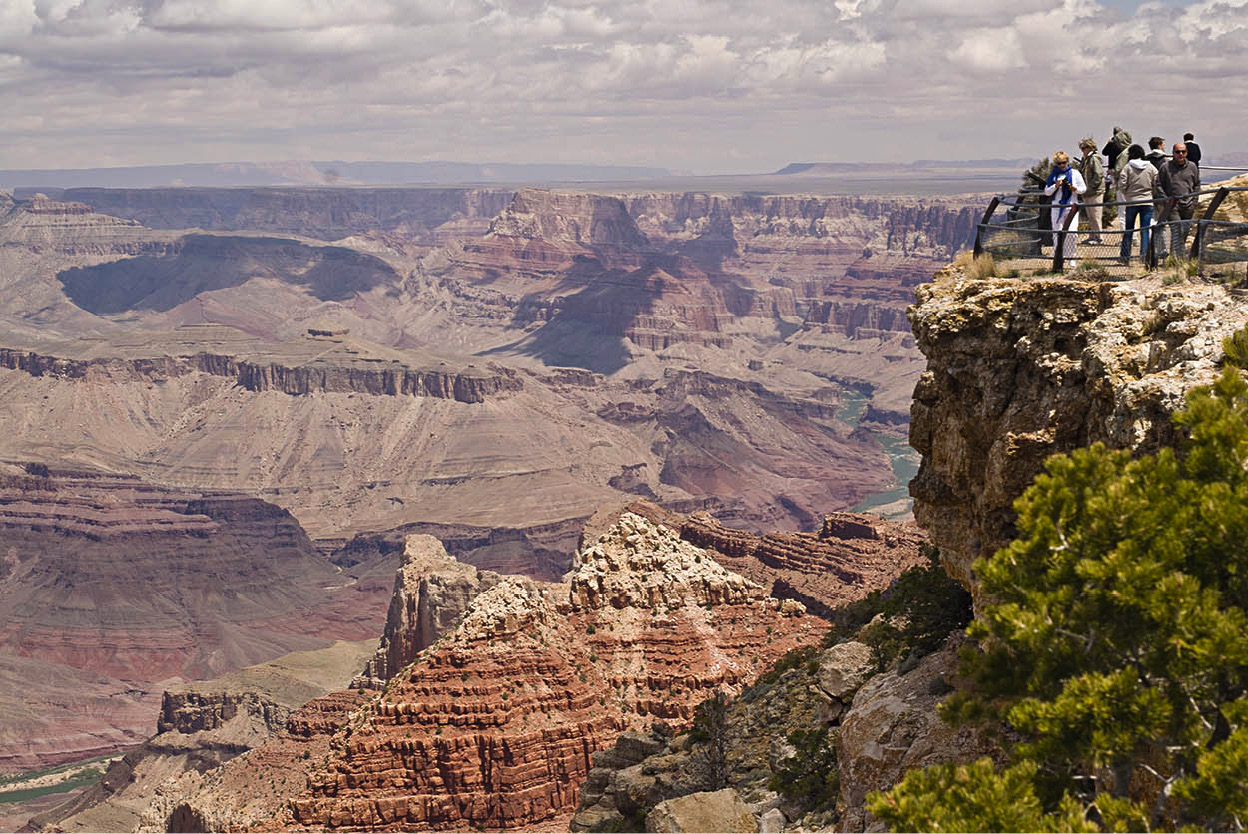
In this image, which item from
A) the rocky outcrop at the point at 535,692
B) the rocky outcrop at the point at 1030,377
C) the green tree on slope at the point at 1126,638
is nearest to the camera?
the green tree on slope at the point at 1126,638

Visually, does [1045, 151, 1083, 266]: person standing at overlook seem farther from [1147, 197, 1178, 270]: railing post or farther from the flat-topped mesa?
the flat-topped mesa

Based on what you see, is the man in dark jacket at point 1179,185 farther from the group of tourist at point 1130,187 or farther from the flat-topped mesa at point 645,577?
the flat-topped mesa at point 645,577

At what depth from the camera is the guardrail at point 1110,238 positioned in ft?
73.6

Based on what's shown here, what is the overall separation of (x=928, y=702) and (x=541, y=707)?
3669 centimetres

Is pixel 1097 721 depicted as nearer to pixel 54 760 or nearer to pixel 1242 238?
pixel 1242 238

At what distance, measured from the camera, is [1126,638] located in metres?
15.1

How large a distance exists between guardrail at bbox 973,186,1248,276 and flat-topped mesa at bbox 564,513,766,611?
41235mm

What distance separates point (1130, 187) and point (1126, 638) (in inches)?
564

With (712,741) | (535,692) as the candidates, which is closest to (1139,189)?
(712,741)

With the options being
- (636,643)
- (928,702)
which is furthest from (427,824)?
(928,702)

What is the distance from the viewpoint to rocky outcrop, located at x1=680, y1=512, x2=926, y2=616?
11650 centimetres

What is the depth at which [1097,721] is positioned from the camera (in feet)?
47.2

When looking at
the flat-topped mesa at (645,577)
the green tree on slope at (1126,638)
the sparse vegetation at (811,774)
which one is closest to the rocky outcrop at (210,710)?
the flat-topped mesa at (645,577)

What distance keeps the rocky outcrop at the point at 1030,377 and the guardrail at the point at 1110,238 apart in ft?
3.53
